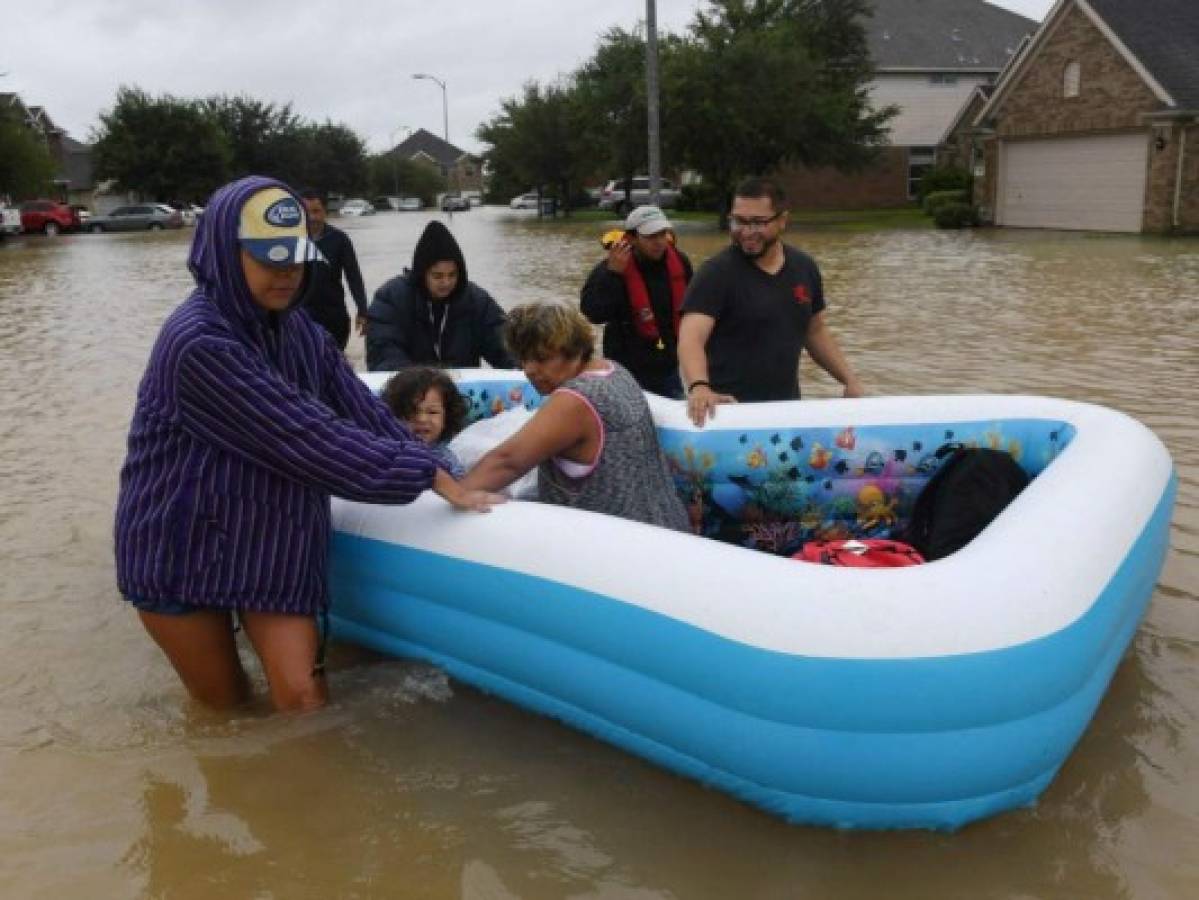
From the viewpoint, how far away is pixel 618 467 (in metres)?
3.28

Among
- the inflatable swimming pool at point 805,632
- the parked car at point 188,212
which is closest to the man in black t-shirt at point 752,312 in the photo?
the inflatable swimming pool at point 805,632

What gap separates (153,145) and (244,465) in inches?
1976

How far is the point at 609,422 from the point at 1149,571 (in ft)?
5.27

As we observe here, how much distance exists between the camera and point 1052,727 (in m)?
2.55

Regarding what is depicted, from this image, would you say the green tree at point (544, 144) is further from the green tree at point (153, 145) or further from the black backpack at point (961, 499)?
the black backpack at point (961, 499)

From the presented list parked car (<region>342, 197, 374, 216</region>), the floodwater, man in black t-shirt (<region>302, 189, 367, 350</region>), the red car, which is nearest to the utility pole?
man in black t-shirt (<region>302, 189, 367, 350</region>)

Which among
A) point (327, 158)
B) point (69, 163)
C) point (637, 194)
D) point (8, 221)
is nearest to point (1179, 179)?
point (637, 194)

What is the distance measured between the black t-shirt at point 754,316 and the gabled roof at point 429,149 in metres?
103

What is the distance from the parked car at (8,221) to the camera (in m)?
34.2

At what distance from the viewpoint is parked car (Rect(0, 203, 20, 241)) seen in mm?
34250

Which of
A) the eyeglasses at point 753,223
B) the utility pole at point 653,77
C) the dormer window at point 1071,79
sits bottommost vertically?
the eyeglasses at point 753,223

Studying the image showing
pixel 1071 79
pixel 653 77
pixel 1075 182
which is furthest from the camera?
pixel 1075 182

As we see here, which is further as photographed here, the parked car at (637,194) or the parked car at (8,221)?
the parked car at (637,194)

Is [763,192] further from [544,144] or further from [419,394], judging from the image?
[544,144]
